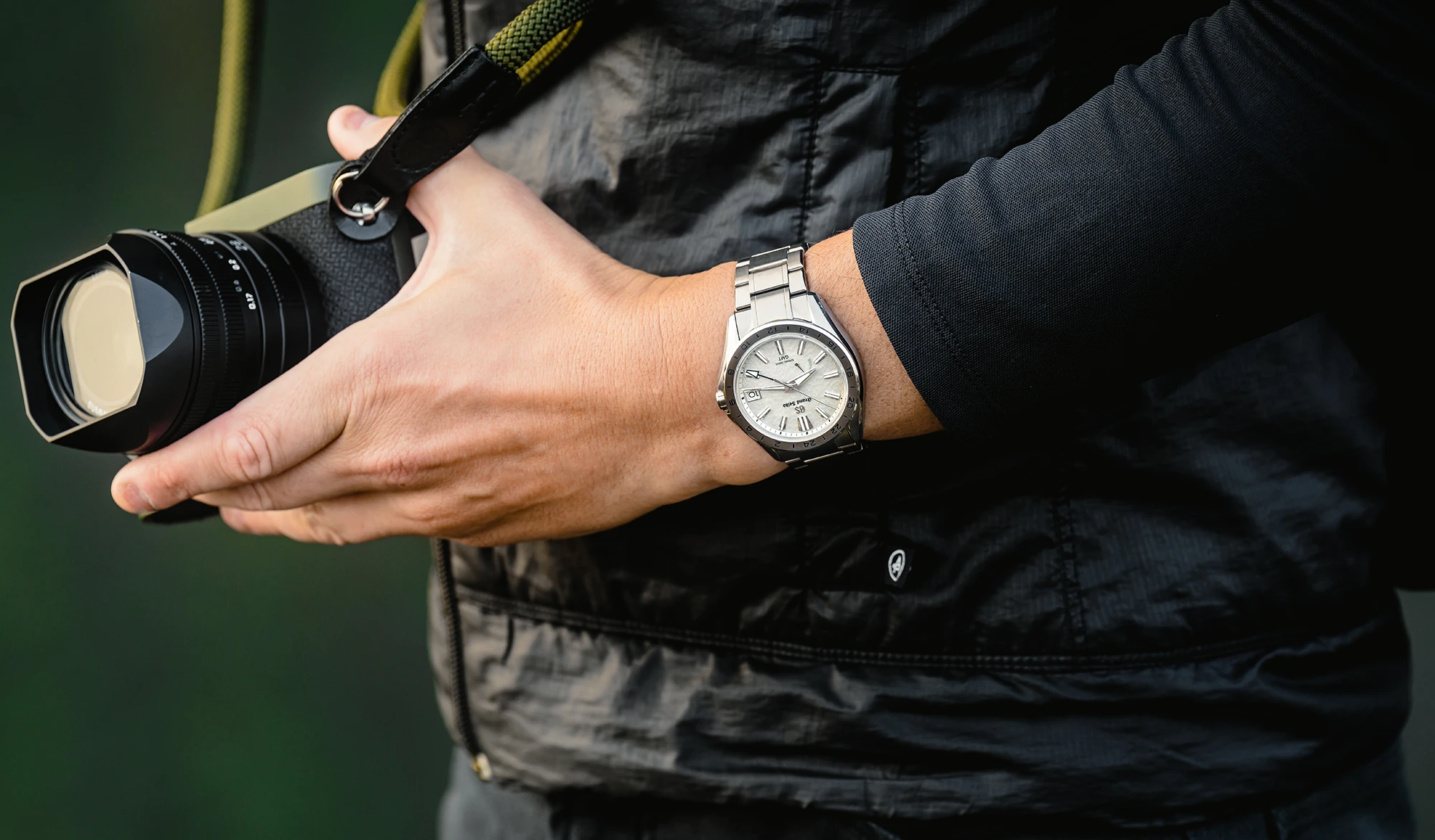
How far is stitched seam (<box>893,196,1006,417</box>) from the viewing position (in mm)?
452

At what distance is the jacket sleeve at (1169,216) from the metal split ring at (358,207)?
29 centimetres

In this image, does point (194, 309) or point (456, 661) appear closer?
point (194, 309)

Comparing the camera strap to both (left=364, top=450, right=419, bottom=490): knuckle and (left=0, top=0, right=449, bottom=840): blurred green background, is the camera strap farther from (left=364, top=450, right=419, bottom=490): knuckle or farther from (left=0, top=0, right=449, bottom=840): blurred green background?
(left=0, top=0, right=449, bottom=840): blurred green background

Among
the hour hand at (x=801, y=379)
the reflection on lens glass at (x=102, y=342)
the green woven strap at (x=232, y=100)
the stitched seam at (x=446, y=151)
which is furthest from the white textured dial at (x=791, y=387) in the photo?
the green woven strap at (x=232, y=100)

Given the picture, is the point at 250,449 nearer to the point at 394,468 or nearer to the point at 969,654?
the point at 394,468

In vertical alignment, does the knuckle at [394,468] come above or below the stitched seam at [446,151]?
below

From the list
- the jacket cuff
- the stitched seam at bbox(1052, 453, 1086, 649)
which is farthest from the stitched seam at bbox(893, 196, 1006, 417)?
the stitched seam at bbox(1052, 453, 1086, 649)

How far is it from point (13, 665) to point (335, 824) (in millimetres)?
517

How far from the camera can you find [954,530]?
55 centimetres

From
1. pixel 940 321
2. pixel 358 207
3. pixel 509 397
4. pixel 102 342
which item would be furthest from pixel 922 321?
pixel 102 342

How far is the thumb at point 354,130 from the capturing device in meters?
0.58

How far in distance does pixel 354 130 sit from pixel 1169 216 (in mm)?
460

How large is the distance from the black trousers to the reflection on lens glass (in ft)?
1.22

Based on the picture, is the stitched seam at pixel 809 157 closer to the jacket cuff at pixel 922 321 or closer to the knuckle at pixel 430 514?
the jacket cuff at pixel 922 321
